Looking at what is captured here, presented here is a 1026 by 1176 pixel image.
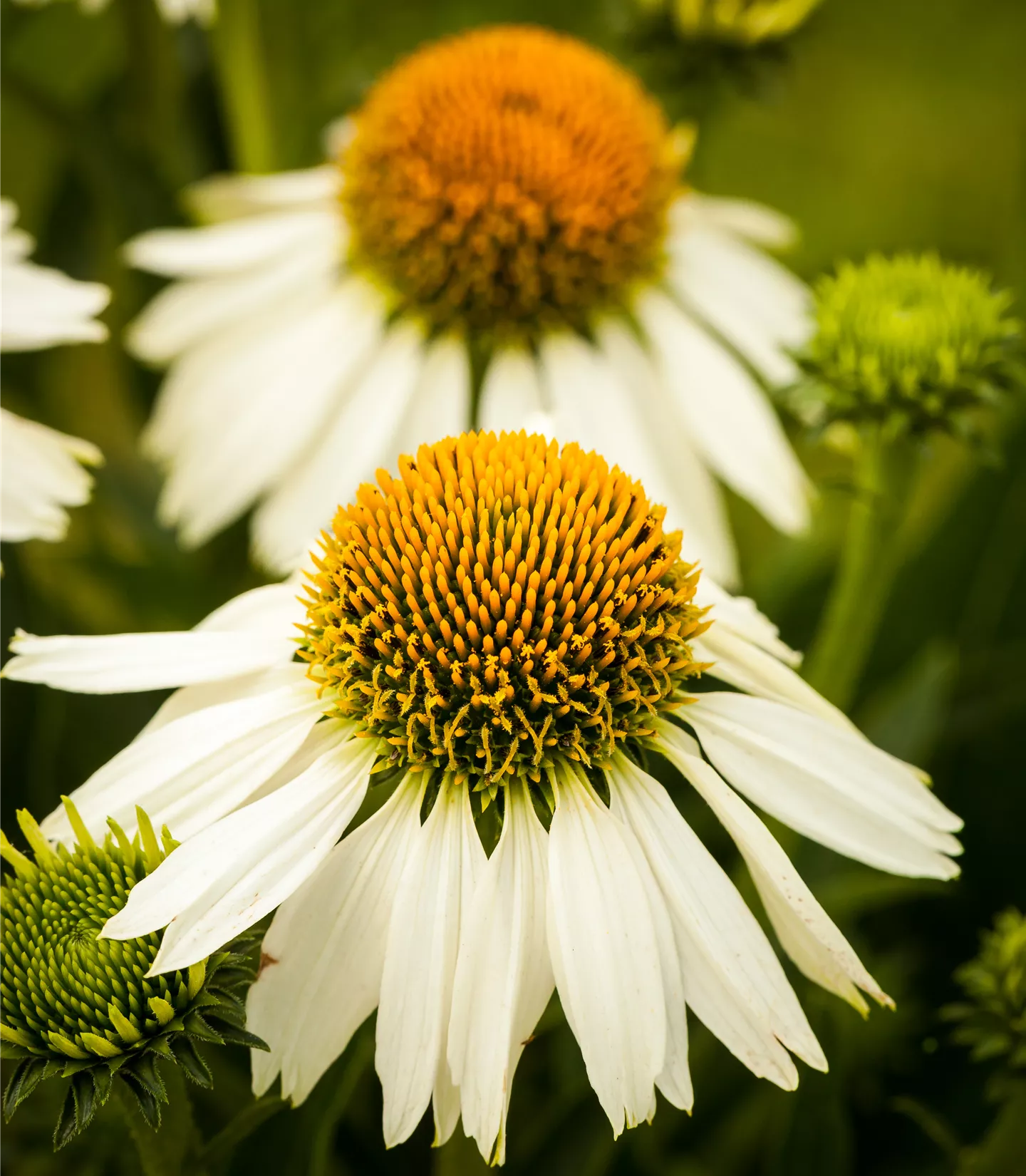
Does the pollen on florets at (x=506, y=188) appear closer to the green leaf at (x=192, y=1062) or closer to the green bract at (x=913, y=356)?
the green bract at (x=913, y=356)

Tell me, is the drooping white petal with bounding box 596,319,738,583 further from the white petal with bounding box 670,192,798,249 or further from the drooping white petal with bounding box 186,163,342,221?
the drooping white petal with bounding box 186,163,342,221

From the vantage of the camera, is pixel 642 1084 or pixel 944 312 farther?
pixel 944 312

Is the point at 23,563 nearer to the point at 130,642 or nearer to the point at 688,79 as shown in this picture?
the point at 130,642

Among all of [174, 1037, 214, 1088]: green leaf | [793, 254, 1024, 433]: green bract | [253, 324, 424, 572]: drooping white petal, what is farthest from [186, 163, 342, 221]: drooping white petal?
[174, 1037, 214, 1088]: green leaf

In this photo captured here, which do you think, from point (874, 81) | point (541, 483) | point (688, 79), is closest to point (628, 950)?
point (541, 483)

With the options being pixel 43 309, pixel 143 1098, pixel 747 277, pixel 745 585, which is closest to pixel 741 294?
pixel 747 277

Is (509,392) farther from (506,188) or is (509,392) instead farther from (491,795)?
(491,795)

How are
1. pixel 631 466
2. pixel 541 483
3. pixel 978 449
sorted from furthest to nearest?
pixel 631 466 < pixel 978 449 < pixel 541 483

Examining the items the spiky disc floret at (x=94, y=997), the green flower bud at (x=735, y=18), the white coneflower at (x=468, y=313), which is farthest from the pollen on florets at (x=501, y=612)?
the green flower bud at (x=735, y=18)
